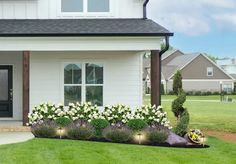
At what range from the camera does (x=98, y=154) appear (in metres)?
10.9

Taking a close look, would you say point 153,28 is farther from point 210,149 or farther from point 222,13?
point 222,13

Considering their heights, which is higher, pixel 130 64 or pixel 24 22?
pixel 24 22

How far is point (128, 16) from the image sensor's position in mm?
18547

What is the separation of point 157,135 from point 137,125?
2.54ft

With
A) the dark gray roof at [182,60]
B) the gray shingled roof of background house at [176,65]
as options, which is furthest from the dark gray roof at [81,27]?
the dark gray roof at [182,60]

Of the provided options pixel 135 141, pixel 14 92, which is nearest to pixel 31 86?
pixel 14 92

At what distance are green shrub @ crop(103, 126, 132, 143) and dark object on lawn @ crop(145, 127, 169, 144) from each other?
545 mm

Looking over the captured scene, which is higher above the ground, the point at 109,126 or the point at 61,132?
the point at 109,126

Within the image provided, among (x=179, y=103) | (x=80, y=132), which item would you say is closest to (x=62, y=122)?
(x=80, y=132)

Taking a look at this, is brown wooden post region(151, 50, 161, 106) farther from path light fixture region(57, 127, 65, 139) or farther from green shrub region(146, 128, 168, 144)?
path light fixture region(57, 127, 65, 139)

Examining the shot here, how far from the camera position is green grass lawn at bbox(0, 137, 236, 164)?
33.9 feet

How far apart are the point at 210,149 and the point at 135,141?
2021mm

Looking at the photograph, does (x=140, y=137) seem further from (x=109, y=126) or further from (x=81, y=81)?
(x=81, y=81)

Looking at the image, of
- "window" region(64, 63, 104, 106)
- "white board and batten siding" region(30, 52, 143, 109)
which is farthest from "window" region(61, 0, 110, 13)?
"window" region(64, 63, 104, 106)
